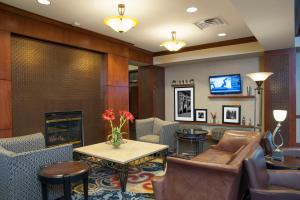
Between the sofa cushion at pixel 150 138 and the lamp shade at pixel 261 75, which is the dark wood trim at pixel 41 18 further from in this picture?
the lamp shade at pixel 261 75

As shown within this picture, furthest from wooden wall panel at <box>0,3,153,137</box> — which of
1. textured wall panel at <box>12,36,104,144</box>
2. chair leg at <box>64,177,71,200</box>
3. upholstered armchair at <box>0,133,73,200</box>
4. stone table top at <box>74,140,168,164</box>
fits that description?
chair leg at <box>64,177,71,200</box>

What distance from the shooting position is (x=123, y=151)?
3363 mm

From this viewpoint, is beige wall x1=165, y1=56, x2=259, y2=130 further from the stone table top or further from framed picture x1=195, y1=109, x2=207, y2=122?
the stone table top

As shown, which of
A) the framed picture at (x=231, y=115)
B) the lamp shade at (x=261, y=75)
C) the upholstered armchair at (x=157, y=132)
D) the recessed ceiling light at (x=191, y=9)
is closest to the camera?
the recessed ceiling light at (x=191, y=9)

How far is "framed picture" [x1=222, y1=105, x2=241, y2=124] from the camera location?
5.84 meters

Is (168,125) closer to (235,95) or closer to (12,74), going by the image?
(235,95)

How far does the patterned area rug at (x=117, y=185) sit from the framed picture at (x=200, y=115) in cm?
279

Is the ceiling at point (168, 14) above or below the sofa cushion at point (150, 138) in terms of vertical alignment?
above

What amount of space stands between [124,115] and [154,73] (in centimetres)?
332

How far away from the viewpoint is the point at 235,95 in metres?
5.85

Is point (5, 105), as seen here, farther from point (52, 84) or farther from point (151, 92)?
point (151, 92)

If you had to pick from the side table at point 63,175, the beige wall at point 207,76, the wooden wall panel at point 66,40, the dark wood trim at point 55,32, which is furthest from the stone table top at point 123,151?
the beige wall at point 207,76

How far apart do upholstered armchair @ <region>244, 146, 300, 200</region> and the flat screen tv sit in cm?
365

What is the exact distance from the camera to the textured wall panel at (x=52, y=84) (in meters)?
3.59
